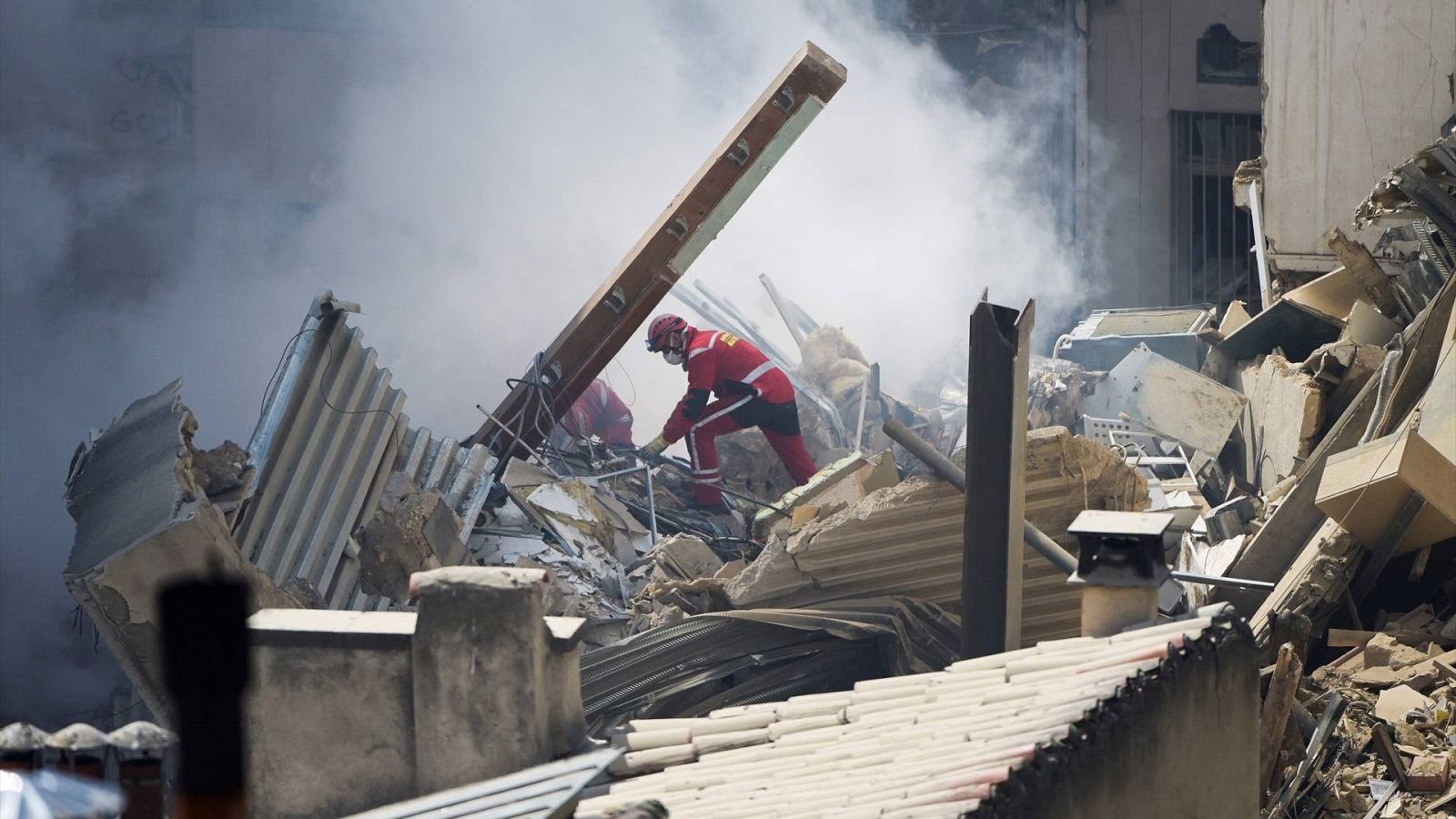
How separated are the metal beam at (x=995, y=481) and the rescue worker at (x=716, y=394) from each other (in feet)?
16.1

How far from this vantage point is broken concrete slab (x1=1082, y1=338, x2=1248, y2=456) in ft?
41.7

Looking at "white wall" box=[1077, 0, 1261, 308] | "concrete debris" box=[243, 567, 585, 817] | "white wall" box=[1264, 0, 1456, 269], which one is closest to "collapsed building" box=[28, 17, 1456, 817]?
"concrete debris" box=[243, 567, 585, 817]

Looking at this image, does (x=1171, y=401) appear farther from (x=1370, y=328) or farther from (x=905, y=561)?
(x=905, y=561)

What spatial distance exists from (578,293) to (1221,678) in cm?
1321

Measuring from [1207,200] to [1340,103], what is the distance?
442 cm

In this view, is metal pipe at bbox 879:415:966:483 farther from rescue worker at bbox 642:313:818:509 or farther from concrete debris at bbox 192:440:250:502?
rescue worker at bbox 642:313:818:509

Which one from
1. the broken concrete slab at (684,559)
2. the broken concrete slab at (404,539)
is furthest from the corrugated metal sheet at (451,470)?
the broken concrete slab at (684,559)

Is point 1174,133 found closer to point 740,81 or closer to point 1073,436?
point 740,81

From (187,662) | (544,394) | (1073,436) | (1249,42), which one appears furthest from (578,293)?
(187,662)

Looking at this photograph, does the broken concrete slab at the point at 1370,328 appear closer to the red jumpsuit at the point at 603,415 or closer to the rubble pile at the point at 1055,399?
the rubble pile at the point at 1055,399

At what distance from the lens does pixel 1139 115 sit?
1786 centimetres

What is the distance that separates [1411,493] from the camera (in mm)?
8531

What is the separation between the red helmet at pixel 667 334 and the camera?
39.9ft

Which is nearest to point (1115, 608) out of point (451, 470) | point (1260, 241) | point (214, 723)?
point (214, 723)
